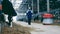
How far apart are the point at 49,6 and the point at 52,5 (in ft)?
1.76

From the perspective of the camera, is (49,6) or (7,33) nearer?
(7,33)

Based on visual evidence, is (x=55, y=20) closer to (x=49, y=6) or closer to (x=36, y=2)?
(x=49, y=6)

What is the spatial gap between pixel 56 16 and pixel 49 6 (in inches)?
140

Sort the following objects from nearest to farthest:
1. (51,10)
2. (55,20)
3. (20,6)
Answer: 1. (55,20)
2. (51,10)
3. (20,6)

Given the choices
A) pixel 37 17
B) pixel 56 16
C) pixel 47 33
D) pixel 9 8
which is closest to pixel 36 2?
pixel 37 17

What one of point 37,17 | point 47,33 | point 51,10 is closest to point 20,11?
point 37,17

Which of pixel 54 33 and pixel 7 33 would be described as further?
pixel 54 33

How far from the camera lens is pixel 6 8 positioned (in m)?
14.5

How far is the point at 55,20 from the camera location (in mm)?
29047

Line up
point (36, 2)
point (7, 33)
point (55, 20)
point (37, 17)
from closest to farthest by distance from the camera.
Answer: point (7, 33) → point (55, 20) → point (37, 17) → point (36, 2)

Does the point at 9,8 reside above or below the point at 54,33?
above

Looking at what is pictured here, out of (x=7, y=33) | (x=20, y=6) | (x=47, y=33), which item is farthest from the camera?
(x=20, y=6)

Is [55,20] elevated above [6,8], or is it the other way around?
[6,8]

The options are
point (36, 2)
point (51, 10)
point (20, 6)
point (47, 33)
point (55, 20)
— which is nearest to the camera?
point (47, 33)
